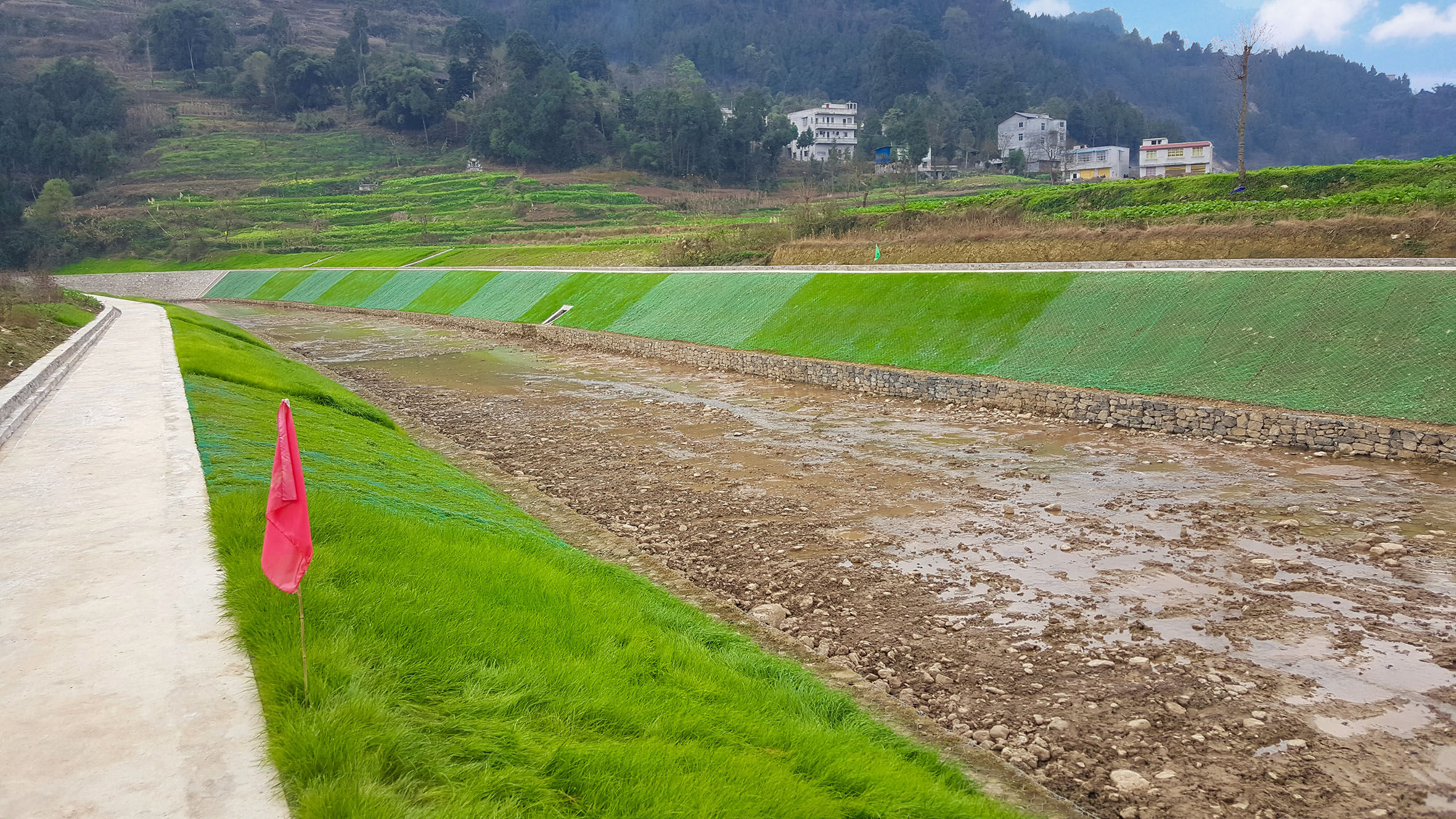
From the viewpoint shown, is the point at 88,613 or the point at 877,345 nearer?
the point at 88,613

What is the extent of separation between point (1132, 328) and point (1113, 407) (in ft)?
11.4

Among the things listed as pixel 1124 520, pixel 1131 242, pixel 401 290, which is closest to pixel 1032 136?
pixel 401 290

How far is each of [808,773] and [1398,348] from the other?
16.1m

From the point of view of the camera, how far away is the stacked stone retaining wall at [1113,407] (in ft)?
46.0

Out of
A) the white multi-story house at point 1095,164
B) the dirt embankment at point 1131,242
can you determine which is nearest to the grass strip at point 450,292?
the dirt embankment at point 1131,242

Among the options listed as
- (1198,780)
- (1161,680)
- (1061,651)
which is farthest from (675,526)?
(1198,780)

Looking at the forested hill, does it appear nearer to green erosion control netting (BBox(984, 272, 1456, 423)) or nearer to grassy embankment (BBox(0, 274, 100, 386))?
green erosion control netting (BBox(984, 272, 1456, 423))

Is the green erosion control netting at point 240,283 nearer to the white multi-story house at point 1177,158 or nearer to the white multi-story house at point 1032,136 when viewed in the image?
the white multi-story house at point 1177,158

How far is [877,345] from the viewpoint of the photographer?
24.5 m

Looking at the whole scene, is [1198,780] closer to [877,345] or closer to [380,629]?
[380,629]

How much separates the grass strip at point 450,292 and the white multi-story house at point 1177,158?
59.5m

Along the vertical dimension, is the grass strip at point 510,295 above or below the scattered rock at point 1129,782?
above

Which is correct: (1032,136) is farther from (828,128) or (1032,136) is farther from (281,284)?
(281,284)

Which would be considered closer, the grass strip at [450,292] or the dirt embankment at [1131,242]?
the dirt embankment at [1131,242]
